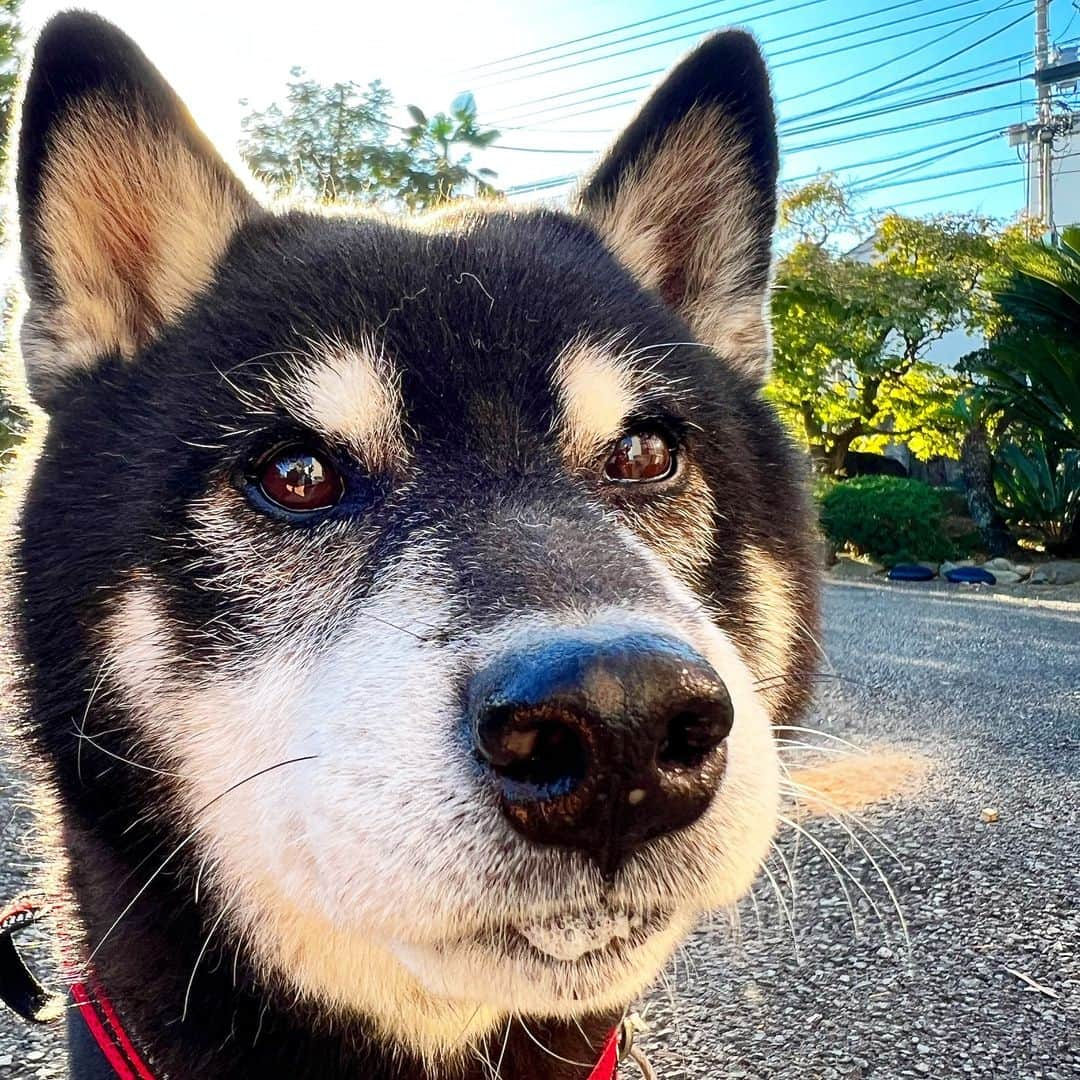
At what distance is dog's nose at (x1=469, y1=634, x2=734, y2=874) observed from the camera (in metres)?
1.06

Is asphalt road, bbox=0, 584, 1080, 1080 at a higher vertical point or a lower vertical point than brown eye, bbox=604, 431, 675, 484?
lower

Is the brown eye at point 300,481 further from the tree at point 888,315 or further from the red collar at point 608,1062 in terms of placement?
the tree at point 888,315

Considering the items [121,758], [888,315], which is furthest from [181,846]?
[888,315]

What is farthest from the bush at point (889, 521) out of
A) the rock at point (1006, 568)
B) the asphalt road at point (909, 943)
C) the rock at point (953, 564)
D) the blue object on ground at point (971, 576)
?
the asphalt road at point (909, 943)

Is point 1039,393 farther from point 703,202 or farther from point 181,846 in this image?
point 181,846

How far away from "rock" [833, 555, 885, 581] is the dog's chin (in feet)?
45.6

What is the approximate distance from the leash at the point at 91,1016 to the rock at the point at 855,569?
1334 cm

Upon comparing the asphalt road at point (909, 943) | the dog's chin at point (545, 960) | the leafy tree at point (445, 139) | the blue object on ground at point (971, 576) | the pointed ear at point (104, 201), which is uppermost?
the leafy tree at point (445, 139)

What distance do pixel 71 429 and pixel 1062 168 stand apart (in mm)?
41745

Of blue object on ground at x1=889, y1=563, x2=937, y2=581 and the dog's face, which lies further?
blue object on ground at x1=889, y1=563, x2=937, y2=581

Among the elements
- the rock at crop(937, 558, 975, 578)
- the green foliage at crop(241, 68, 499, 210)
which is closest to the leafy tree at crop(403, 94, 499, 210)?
Answer: the green foliage at crop(241, 68, 499, 210)

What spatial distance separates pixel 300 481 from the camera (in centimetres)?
164

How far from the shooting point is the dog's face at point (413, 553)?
1176 millimetres

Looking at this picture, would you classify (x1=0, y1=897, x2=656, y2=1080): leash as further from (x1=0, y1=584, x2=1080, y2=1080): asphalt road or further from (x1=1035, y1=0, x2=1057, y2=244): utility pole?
(x1=1035, y1=0, x2=1057, y2=244): utility pole
